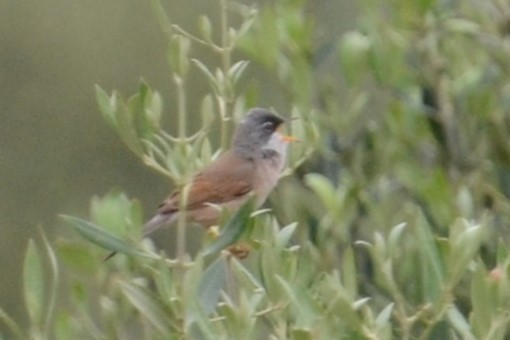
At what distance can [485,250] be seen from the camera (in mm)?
2635

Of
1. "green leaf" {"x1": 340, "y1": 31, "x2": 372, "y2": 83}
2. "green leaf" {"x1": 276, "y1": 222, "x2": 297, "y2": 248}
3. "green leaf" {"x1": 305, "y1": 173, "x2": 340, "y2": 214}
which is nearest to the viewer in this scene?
"green leaf" {"x1": 276, "y1": 222, "x2": 297, "y2": 248}

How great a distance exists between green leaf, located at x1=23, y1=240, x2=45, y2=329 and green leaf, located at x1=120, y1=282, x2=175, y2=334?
0.39ft

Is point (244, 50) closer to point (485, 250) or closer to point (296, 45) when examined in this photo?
point (296, 45)

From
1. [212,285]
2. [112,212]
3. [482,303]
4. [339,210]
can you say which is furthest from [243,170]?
[482,303]

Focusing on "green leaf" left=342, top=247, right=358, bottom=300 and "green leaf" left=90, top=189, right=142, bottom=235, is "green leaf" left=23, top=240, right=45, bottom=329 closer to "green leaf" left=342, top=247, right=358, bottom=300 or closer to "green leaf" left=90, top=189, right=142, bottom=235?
"green leaf" left=90, top=189, right=142, bottom=235

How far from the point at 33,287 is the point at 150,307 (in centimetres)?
17

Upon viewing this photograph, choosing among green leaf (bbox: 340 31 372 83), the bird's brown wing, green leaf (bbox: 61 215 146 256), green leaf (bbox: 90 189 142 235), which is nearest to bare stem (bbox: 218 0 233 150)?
green leaf (bbox: 90 189 142 235)

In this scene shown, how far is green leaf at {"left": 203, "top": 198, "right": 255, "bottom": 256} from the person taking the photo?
1.91 m

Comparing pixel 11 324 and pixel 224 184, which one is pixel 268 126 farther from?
pixel 11 324

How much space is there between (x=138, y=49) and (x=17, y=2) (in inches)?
45.9

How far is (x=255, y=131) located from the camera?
4.39 metres

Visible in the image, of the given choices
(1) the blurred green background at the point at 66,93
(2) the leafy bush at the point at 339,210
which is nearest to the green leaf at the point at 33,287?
(2) the leafy bush at the point at 339,210

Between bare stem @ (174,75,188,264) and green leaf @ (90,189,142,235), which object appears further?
green leaf @ (90,189,142,235)

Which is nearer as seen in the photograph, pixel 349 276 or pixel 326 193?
pixel 349 276
